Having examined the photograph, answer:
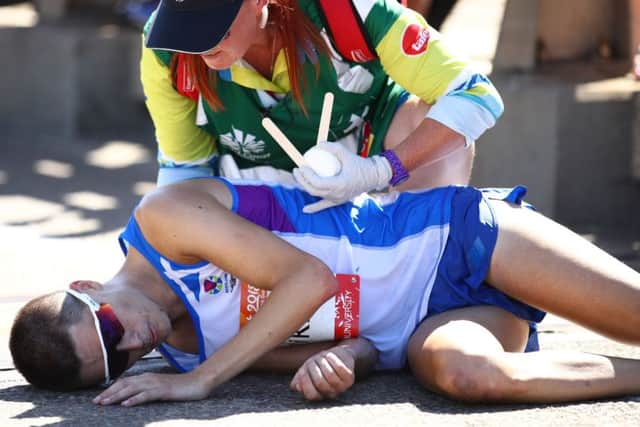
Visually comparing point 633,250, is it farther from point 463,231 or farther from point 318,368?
point 318,368

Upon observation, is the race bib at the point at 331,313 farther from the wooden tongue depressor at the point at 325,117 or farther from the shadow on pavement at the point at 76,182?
the shadow on pavement at the point at 76,182

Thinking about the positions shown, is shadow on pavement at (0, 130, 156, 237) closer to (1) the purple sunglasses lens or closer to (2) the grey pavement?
(2) the grey pavement

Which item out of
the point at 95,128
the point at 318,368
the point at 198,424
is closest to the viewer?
the point at 198,424

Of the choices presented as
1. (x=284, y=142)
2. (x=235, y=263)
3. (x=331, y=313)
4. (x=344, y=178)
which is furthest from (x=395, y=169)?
(x=235, y=263)

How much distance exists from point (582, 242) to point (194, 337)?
36.7 inches

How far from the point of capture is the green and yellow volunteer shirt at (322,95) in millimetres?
3068

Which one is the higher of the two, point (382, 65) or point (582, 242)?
point (382, 65)

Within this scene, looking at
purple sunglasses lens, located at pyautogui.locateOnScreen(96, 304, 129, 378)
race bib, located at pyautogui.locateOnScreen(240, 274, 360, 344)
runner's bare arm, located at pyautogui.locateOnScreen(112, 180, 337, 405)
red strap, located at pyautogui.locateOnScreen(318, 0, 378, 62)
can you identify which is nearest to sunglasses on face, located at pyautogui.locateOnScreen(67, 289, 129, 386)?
purple sunglasses lens, located at pyautogui.locateOnScreen(96, 304, 129, 378)

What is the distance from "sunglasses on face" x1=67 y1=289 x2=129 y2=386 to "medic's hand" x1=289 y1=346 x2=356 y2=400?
398 millimetres

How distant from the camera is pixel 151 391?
2.71 metres

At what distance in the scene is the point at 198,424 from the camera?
255 centimetres

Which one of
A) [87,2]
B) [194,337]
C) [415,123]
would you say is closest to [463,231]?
[415,123]

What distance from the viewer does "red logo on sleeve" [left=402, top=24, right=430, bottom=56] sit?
3064mm

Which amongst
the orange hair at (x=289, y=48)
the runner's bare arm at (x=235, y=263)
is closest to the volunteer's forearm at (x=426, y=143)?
the orange hair at (x=289, y=48)
